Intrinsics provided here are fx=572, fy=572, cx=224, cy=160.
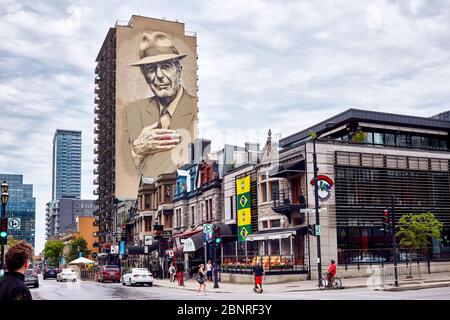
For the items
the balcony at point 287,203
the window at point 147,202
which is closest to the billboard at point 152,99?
the window at point 147,202

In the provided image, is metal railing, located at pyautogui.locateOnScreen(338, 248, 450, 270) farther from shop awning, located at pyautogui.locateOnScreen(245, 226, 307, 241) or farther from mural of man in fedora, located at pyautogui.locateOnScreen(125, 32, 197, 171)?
mural of man in fedora, located at pyautogui.locateOnScreen(125, 32, 197, 171)

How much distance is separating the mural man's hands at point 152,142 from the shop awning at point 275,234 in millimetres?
66766

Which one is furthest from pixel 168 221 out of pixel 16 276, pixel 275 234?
pixel 16 276

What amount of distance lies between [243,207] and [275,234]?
7745 mm

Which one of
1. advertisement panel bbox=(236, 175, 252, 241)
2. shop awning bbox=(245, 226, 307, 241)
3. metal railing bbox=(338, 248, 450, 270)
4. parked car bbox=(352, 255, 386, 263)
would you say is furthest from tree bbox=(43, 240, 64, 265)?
parked car bbox=(352, 255, 386, 263)

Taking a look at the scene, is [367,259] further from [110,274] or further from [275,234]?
[110,274]

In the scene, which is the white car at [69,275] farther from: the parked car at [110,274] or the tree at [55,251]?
the tree at [55,251]

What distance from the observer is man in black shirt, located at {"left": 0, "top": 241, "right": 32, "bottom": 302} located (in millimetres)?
4887

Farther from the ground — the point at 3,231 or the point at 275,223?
the point at 275,223

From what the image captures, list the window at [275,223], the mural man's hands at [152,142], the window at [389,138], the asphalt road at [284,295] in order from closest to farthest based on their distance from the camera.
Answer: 1. the asphalt road at [284,295]
2. the window at [275,223]
3. the window at [389,138]
4. the mural man's hands at [152,142]

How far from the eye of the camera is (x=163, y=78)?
A: 116 metres

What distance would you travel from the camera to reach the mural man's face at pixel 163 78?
4518 inches

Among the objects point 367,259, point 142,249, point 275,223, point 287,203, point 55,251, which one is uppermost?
point 287,203
